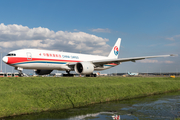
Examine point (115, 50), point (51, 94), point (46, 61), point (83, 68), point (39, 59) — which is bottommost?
point (51, 94)

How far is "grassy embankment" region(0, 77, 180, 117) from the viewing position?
38.9 ft

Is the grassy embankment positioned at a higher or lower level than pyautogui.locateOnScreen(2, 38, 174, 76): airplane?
lower

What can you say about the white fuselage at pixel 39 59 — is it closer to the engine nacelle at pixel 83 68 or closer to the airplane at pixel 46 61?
the airplane at pixel 46 61

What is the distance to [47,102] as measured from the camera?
13.2 meters

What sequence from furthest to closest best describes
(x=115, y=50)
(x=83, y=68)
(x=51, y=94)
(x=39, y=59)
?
A: (x=115, y=50) < (x=83, y=68) < (x=39, y=59) < (x=51, y=94)

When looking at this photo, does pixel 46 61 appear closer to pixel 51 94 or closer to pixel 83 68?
pixel 83 68

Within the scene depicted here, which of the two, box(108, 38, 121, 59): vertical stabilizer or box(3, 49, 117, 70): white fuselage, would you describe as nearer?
box(3, 49, 117, 70): white fuselage

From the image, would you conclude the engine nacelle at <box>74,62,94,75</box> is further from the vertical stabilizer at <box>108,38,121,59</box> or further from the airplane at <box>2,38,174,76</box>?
the vertical stabilizer at <box>108,38,121,59</box>

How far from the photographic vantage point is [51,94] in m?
14.1

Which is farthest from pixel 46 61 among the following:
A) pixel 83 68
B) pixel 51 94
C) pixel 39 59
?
pixel 51 94

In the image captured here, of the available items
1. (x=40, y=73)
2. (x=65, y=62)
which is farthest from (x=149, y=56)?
(x=40, y=73)

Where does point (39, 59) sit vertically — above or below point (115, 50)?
below

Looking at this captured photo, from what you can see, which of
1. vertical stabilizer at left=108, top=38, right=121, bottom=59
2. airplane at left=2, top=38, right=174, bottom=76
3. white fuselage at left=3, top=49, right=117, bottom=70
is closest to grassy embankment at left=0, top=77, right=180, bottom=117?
airplane at left=2, top=38, right=174, bottom=76

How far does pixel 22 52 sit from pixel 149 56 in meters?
22.0
